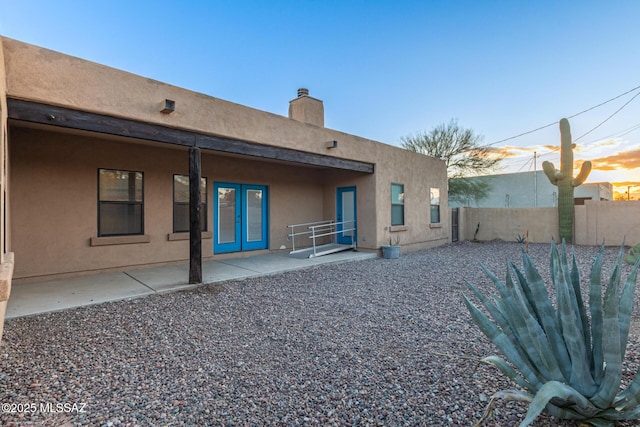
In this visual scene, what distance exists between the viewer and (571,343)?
1.84m

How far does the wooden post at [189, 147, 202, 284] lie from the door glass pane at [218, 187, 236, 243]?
2903 mm

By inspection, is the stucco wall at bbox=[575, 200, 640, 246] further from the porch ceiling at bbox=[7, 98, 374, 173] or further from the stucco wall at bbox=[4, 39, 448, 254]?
the porch ceiling at bbox=[7, 98, 374, 173]

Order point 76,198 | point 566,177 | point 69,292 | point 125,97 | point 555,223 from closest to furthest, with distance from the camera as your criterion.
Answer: point 125,97
point 69,292
point 76,198
point 566,177
point 555,223

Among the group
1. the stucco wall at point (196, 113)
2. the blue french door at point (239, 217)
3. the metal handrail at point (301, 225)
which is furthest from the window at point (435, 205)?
the blue french door at point (239, 217)

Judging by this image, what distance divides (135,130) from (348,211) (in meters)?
6.98

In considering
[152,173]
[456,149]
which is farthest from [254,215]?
[456,149]

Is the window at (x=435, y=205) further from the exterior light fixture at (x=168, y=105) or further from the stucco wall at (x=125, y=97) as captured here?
the exterior light fixture at (x=168, y=105)

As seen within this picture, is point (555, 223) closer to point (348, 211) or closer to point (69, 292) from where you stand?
point (348, 211)

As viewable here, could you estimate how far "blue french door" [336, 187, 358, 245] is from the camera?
10.7 metres

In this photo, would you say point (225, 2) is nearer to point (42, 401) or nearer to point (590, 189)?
point (42, 401)

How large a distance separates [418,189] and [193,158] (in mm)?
8454

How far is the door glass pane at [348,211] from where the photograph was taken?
35.2ft

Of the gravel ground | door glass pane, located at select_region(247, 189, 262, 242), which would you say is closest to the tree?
door glass pane, located at select_region(247, 189, 262, 242)

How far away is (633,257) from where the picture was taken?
4.03 metres
